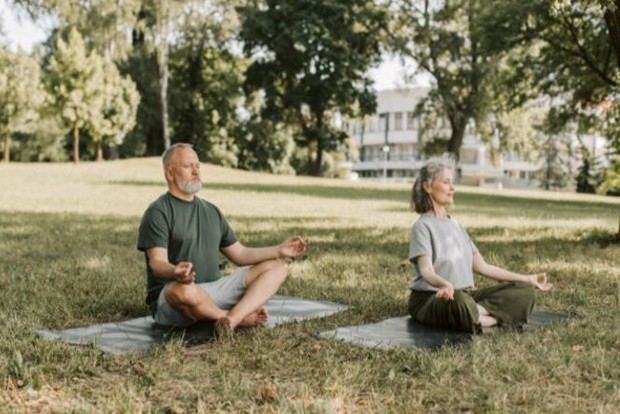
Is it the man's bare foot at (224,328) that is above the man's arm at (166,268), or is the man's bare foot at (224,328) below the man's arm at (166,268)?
below

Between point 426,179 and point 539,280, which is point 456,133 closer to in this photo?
point 426,179

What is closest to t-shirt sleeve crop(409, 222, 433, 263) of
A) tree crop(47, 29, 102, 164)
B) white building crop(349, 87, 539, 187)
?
tree crop(47, 29, 102, 164)

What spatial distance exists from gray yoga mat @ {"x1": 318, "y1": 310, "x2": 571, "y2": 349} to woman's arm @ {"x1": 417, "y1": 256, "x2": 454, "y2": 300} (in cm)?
31

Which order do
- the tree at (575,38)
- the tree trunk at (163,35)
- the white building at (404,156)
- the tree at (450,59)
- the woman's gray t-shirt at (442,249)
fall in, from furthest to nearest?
the white building at (404,156), the tree at (450,59), the tree trunk at (163,35), the tree at (575,38), the woman's gray t-shirt at (442,249)

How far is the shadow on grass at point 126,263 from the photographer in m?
6.29

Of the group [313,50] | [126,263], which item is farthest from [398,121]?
[126,263]

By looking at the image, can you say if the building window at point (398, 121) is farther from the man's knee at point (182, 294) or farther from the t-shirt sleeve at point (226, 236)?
the man's knee at point (182, 294)

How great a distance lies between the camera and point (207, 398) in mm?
3730

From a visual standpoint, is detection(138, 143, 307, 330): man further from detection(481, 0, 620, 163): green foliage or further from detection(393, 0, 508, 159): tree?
detection(393, 0, 508, 159): tree

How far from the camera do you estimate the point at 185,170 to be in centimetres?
524

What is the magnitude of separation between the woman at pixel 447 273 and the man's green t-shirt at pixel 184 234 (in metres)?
1.49

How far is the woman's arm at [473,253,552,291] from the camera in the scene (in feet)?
18.0

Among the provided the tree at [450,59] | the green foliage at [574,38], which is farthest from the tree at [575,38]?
the tree at [450,59]

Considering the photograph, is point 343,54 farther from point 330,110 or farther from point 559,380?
point 559,380
